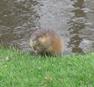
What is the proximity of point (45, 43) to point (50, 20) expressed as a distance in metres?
5.44

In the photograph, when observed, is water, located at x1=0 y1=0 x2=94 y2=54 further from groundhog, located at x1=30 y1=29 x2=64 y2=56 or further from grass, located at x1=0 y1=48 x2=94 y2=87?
grass, located at x1=0 y1=48 x2=94 y2=87

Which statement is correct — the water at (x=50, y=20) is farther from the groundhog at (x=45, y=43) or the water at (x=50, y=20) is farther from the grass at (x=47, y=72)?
the grass at (x=47, y=72)

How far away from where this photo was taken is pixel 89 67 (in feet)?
18.1

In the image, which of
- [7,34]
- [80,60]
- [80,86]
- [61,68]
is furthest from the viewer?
[7,34]

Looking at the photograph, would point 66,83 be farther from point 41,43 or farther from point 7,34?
point 7,34

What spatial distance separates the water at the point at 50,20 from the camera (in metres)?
10.4

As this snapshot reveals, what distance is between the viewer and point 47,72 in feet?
17.8

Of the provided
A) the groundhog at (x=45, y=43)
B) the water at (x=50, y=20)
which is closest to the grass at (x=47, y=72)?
the groundhog at (x=45, y=43)

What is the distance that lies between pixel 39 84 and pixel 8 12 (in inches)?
304

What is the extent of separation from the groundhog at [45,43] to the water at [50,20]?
8.44 ft

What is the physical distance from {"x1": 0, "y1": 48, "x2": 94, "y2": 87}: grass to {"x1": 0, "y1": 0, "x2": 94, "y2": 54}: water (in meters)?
3.28

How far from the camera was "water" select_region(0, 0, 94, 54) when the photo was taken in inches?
408

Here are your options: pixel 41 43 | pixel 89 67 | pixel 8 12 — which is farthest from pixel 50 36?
pixel 8 12

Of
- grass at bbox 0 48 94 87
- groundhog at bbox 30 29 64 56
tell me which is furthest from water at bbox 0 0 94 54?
grass at bbox 0 48 94 87
